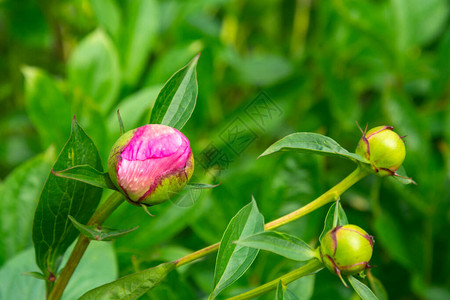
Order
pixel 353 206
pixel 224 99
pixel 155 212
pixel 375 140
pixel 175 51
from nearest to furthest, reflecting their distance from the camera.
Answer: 1. pixel 375 140
2. pixel 155 212
3. pixel 175 51
4. pixel 353 206
5. pixel 224 99

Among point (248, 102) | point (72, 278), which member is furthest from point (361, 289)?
point (248, 102)

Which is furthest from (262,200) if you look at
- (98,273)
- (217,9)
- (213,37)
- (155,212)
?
(217,9)

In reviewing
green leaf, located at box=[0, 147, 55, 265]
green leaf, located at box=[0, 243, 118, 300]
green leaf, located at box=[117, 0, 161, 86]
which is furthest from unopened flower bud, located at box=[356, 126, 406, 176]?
green leaf, located at box=[117, 0, 161, 86]

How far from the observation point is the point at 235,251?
1.43ft

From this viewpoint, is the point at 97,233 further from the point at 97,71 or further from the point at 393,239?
the point at 393,239

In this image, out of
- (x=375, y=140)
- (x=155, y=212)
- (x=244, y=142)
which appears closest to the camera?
(x=375, y=140)

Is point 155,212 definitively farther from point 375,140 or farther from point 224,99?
point 224,99

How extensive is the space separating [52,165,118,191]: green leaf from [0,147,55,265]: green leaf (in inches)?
12.6

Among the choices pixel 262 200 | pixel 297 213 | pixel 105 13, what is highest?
pixel 105 13

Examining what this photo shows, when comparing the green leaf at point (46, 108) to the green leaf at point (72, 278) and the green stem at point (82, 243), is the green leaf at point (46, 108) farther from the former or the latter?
the green stem at point (82, 243)

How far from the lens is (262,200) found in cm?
77

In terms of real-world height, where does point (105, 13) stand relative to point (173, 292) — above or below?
above

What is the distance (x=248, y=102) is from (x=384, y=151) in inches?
16.6

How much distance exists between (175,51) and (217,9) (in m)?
0.46
